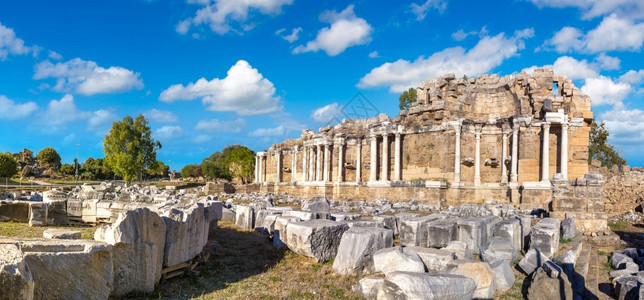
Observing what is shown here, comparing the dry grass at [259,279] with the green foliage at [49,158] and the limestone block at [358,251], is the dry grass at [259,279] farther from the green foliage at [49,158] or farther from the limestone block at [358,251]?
the green foliage at [49,158]

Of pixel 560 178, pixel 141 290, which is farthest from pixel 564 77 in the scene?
pixel 141 290

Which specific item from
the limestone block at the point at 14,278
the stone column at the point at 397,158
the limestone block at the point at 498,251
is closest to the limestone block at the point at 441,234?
the limestone block at the point at 498,251

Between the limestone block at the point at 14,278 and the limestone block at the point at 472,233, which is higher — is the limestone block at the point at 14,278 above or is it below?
above

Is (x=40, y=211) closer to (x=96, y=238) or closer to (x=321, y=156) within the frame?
(x=96, y=238)

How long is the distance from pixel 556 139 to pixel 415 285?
1816cm

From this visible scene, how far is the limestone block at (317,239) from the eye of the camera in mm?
8781

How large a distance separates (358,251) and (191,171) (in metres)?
84.7

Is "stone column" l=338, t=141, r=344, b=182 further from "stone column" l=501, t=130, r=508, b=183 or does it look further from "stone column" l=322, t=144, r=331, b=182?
"stone column" l=501, t=130, r=508, b=183

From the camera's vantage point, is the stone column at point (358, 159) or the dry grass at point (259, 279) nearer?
the dry grass at point (259, 279)

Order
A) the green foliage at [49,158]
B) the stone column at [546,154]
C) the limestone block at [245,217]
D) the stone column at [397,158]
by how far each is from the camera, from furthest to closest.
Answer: the green foliage at [49,158]
the stone column at [397,158]
the stone column at [546,154]
the limestone block at [245,217]

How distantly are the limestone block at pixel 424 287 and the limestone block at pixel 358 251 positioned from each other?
200cm

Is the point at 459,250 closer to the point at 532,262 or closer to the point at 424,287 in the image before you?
the point at 532,262

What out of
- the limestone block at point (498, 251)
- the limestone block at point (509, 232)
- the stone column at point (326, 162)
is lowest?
the limestone block at point (498, 251)

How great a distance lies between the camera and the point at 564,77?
2145cm
